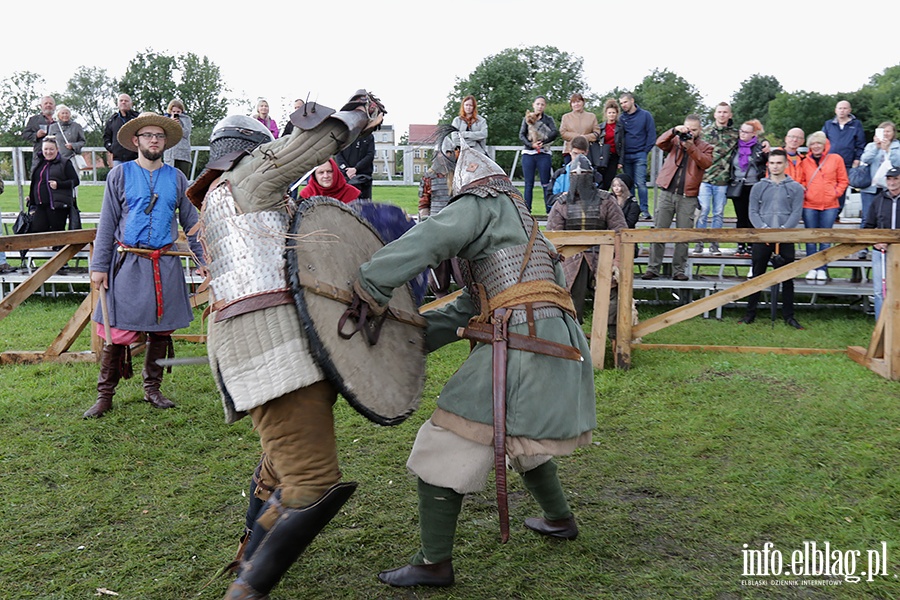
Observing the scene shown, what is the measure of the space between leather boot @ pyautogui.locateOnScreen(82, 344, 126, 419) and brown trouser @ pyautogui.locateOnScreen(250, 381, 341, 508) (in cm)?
274

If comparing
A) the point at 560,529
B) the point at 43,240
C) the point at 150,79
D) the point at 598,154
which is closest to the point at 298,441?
the point at 560,529

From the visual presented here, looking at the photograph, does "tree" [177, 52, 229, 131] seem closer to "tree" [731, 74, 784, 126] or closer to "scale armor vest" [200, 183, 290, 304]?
"tree" [731, 74, 784, 126]

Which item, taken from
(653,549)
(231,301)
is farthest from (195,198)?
(653,549)

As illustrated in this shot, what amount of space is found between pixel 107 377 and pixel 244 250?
112 inches

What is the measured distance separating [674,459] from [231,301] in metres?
2.69

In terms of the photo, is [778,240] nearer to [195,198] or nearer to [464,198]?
[464,198]

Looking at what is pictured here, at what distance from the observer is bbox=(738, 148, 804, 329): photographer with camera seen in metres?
7.74

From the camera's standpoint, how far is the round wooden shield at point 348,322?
2.45m

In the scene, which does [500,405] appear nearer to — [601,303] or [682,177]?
[601,303]

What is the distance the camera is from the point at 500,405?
2.65m

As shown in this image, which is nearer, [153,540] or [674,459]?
[153,540]

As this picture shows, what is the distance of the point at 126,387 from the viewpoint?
5.48 meters

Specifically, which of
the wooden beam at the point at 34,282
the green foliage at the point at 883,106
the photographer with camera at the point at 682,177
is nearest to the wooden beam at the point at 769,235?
the photographer with camera at the point at 682,177

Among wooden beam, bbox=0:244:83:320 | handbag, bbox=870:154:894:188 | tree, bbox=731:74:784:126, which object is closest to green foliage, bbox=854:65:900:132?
tree, bbox=731:74:784:126
